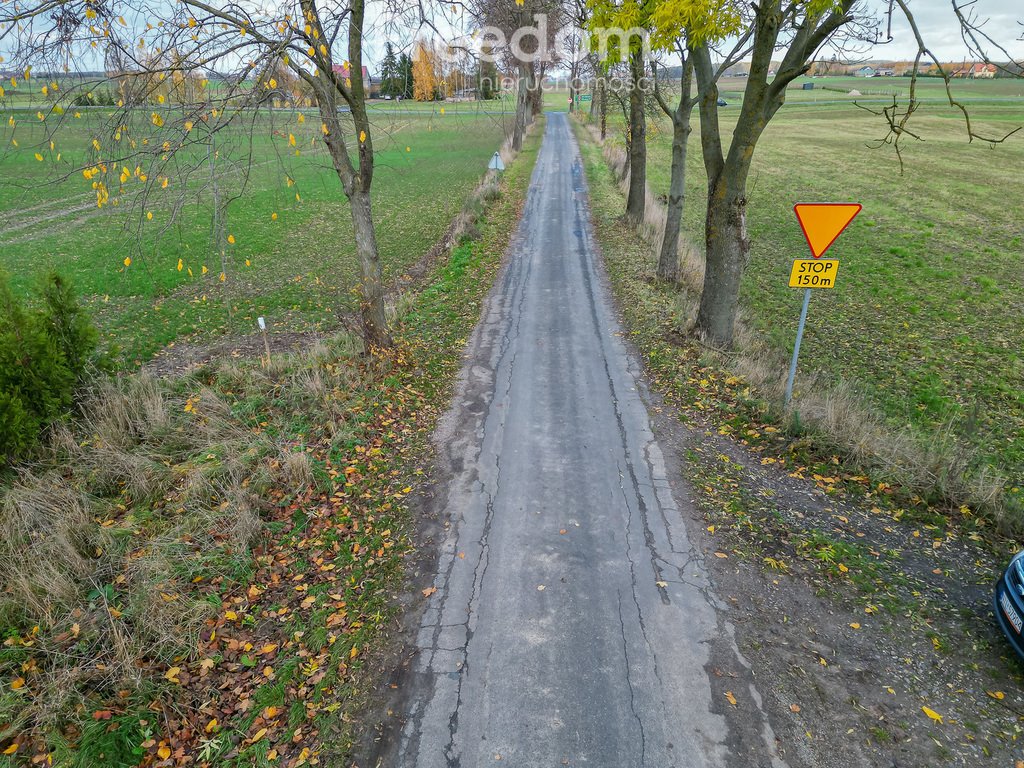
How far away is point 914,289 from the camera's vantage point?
15203 millimetres

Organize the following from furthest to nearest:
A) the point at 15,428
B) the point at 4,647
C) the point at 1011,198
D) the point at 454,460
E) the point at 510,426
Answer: the point at 1011,198 → the point at 510,426 → the point at 454,460 → the point at 15,428 → the point at 4,647

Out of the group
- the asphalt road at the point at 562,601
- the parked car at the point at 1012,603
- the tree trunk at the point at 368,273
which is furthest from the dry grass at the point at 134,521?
the parked car at the point at 1012,603

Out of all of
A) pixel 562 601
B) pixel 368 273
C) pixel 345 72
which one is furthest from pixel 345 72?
pixel 562 601

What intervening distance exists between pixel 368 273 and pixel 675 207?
8278 mm

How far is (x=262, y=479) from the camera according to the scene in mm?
6777

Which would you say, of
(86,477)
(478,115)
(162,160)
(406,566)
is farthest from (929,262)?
(86,477)

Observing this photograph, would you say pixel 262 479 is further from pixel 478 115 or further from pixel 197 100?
pixel 478 115

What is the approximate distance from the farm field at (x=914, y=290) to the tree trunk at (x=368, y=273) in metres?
8.17

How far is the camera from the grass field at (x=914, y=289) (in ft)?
31.8

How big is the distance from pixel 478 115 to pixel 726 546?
7.99 metres

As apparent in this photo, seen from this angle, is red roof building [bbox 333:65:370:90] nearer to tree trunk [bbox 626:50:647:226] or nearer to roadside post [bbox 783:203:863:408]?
roadside post [bbox 783:203:863:408]

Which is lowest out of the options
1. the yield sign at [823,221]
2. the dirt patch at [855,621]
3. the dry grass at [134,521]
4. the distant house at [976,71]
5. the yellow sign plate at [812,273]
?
the dirt patch at [855,621]

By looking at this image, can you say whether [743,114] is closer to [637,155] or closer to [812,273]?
[812,273]

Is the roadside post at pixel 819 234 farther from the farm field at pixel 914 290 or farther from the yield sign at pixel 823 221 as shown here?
the farm field at pixel 914 290
